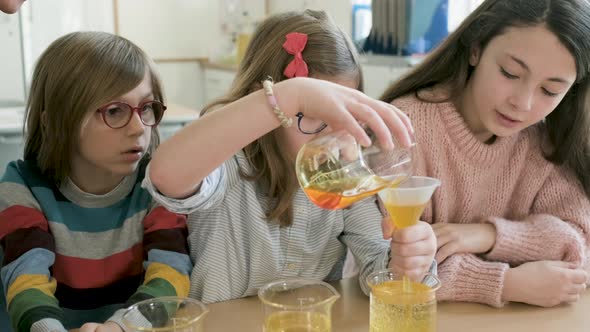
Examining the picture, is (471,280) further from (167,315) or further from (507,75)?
(167,315)

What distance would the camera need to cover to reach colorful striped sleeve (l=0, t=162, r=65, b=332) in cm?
108

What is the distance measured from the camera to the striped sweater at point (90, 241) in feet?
4.04

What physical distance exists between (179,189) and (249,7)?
440 centimetres

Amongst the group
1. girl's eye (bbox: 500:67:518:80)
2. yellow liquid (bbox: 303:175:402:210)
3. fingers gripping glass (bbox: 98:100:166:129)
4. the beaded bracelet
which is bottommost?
fingers gripping glass (bbox: 98:100:166:129)

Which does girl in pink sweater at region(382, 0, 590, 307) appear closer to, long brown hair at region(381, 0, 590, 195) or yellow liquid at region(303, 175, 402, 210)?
long brown hair at region(381, 0, 590, 195)

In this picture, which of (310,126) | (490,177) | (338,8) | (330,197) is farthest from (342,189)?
(338,8)

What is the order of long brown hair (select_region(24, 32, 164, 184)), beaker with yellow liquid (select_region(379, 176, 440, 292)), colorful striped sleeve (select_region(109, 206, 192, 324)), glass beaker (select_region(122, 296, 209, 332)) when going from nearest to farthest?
glass beaker (select_region(122, 296, 209, 332))
beaker with yellow liquid (select_region(379, 176, 440, 292))
colorful striped sleeve (select_region(109, 206, 192, 324))
long brown hair (select_region(24, 32, 164, 184))

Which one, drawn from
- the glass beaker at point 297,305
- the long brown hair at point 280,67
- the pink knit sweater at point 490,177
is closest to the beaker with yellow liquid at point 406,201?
the glass beaker at point 297,305

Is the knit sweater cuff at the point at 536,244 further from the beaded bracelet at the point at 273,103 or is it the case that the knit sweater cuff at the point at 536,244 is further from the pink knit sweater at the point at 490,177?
the beaded bracelet at the point at 273,103

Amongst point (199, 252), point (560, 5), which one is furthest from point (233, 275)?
point (560, 5)

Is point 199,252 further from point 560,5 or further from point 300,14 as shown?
point 560,5

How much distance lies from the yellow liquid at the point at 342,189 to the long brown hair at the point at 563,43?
66 centimetres

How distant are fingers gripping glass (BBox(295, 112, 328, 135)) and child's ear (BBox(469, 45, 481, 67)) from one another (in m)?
0.54

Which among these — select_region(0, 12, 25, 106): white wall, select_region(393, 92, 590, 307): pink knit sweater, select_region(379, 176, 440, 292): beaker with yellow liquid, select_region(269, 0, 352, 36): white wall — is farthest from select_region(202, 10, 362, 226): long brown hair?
select_region(0, 12, 25, 106): white wall
